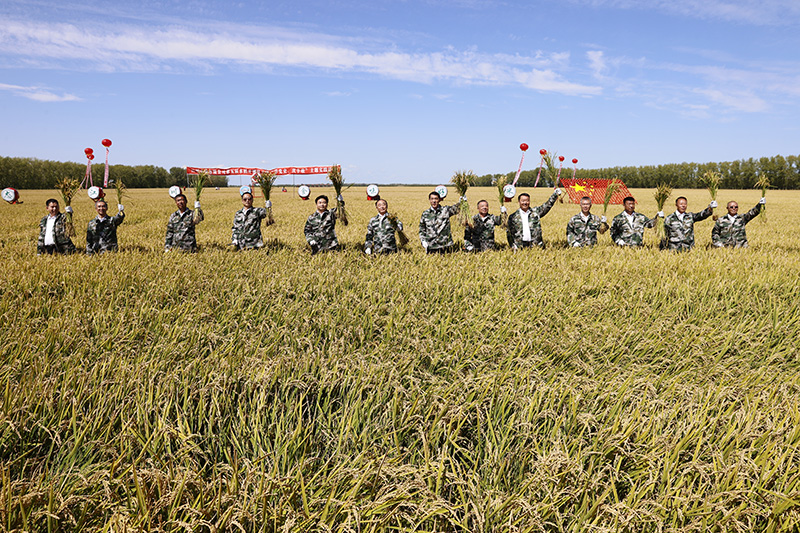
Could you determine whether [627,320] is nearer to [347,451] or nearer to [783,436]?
[783,436]

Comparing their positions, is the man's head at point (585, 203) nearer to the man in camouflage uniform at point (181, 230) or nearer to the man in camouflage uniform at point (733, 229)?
the man in camouflage uniform at point (733, 229)

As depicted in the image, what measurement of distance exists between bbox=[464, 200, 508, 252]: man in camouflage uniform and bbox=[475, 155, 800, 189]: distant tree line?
220 feet

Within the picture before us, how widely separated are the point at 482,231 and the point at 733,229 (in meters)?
6.62

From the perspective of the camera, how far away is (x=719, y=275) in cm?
678

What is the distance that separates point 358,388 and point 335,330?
→ 1.68m

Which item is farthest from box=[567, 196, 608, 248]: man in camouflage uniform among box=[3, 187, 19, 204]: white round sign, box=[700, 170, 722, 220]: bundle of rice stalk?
box=[3, 187, 19, 204]: white round sign

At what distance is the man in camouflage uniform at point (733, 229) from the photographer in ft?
35.2

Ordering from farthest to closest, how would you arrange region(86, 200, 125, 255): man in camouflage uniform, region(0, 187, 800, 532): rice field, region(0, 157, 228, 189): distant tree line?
region(0, 157, 228, 189): distant tree line, region(86, 200, 125, 255): man in camouflage uniform, region(0, 187, 800, 532): rice field

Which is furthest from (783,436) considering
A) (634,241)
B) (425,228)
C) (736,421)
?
(634,241)

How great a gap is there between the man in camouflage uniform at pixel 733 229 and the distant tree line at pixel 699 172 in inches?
2477

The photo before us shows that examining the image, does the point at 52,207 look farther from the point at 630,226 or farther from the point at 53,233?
the point at 630,226

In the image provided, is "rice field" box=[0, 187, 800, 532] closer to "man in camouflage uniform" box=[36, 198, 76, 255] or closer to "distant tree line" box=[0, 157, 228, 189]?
"man in camouflage uniform" box=[36, 198, 76, 255]

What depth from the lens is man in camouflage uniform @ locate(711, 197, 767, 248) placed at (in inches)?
422

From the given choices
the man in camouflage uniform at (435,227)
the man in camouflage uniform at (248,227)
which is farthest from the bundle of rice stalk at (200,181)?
the man in camouflage uniform at (435,227)
